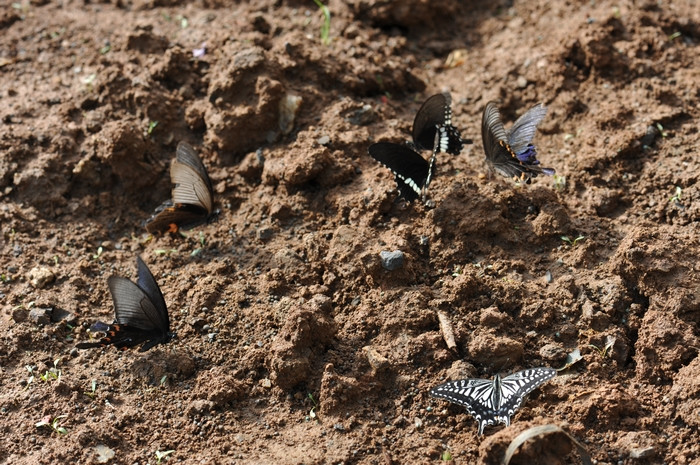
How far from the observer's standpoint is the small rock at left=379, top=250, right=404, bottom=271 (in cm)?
408

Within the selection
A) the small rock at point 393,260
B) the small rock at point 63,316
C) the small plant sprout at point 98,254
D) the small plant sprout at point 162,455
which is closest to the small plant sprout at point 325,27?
the small rock at point 393,260

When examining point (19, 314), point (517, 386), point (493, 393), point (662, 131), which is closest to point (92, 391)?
point (19, 314)

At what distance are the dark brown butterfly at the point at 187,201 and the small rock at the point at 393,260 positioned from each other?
1.33 m

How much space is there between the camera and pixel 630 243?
13.0 feet

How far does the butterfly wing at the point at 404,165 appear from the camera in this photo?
14.3 ft

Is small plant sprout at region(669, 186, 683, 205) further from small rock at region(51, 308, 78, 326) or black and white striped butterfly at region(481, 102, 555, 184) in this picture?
small rock at region(51, 308, 78, 326)

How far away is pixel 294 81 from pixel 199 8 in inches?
56.4

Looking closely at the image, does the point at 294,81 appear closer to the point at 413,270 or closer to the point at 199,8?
the point at 199,8

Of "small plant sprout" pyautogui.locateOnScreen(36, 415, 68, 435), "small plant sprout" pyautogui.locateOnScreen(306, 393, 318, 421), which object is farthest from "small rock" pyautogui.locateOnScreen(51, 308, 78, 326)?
"small plant sprout" pyautogui.locateOnScreen(306, 393, 318, 421)

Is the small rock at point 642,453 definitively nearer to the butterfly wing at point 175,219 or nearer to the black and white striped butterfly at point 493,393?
the black and white striped butterfly at point 493,393

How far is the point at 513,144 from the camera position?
4594mm

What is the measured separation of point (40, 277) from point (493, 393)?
2832 mm

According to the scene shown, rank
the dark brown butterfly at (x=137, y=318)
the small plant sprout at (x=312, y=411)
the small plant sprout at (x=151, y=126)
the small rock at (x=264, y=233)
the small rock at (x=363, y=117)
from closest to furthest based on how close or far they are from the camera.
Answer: the small plant sprout at (x=312, y=411) → the dark brown butterfly at (x=137, y=318) → the small rock at (x=264, y=233) → the small rock at (x=363, y=117) → the small plant sprout at (x=151, y=126)

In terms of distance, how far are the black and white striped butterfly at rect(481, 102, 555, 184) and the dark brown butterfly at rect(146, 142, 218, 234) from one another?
1.85 meters
